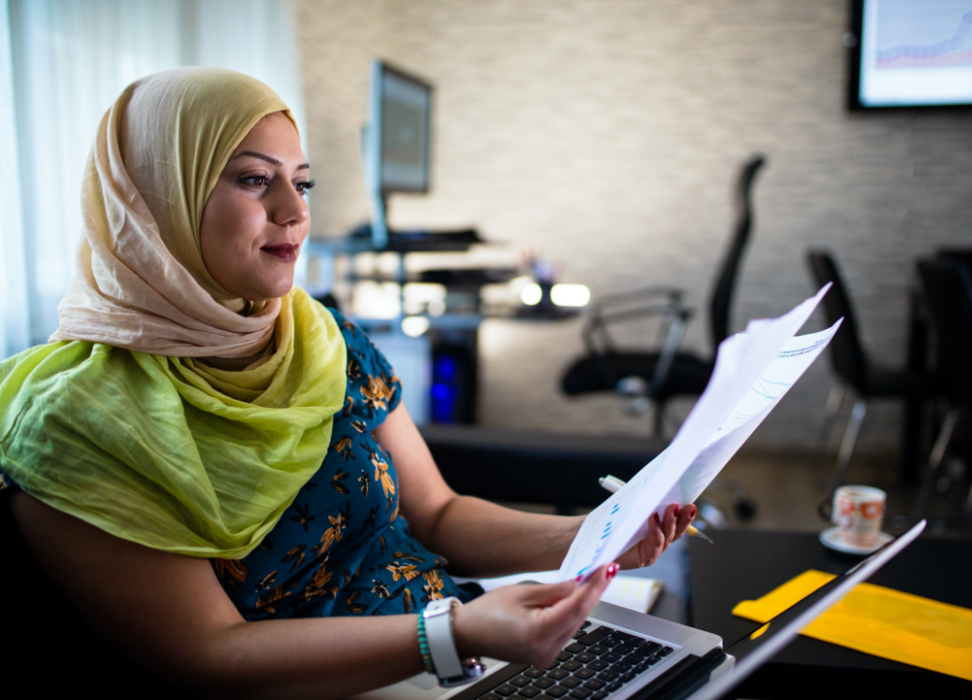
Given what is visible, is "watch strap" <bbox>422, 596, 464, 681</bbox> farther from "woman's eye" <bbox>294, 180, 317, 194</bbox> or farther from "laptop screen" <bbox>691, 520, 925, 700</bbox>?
"woman's eye" <bbox>294, 180, 317, 194</bbox>

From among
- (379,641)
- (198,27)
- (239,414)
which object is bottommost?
(379,641)

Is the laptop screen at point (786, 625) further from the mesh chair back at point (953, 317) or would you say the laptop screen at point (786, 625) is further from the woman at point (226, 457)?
the mesh chair back at point (953, 317)

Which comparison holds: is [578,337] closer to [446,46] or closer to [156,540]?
[446,46]

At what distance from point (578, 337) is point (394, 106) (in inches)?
67.2

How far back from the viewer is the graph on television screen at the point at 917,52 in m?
3.45

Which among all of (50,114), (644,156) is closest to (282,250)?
(50,114)

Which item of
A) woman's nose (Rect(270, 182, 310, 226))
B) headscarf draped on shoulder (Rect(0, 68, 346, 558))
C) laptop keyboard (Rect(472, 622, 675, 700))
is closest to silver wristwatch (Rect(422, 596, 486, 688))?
laptop keyboard (Rect(472, 622, 675, 700))

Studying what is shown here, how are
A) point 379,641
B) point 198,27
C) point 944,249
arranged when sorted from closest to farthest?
point 379,641 < point 198,27 < point 944,249

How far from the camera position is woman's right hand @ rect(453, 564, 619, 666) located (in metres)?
0.59

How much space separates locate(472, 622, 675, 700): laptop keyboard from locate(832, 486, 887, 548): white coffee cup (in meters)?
0.55

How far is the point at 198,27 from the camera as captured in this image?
2543 millimetres

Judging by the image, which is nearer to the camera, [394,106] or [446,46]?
[394,106]

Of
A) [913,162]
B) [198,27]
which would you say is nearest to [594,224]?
[913,162]

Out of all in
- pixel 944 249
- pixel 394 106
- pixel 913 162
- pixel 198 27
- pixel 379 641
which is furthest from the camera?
pixel 913 162
